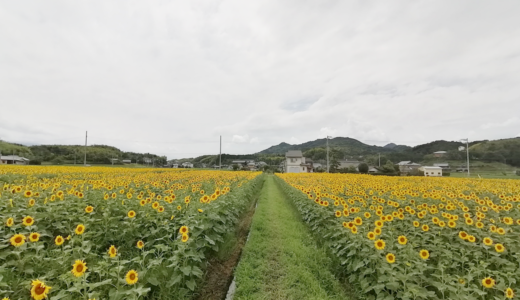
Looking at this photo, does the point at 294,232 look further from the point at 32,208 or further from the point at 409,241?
the point at 32,208

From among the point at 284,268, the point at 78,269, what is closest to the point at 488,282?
the point at 284,268

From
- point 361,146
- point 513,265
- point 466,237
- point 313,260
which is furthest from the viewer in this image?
point 361,146

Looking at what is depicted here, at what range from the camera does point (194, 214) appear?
3.95 metres

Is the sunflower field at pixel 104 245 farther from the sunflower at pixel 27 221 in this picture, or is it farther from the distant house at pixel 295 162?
the distant house at pixel 295 162

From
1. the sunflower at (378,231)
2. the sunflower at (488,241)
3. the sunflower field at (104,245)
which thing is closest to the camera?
the sunflower field at (104,245)

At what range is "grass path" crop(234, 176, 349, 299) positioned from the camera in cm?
391

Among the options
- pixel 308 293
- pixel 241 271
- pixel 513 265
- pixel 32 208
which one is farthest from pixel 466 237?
pixel 32 208

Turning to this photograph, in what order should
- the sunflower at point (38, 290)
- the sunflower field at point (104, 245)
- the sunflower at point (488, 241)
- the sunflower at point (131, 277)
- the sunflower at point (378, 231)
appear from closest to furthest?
the sunflower at point (38, 290)
the sunflower at point (131, 277)
the sunflower field at point (104, 245)
the sunflower at point (488, 241)
the sunflower at point (378, 231)

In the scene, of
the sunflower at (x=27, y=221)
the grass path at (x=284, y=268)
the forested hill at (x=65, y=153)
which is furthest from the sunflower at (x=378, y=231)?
the forested hill at (x=65, y=153)

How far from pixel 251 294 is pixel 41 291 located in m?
2.78

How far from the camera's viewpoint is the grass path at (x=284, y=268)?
3.91 metres

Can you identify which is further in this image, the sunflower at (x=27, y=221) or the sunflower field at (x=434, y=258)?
the sunflower at (x=27, y=221)

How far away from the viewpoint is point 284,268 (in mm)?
4738

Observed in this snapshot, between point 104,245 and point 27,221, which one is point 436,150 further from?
point 27,221
